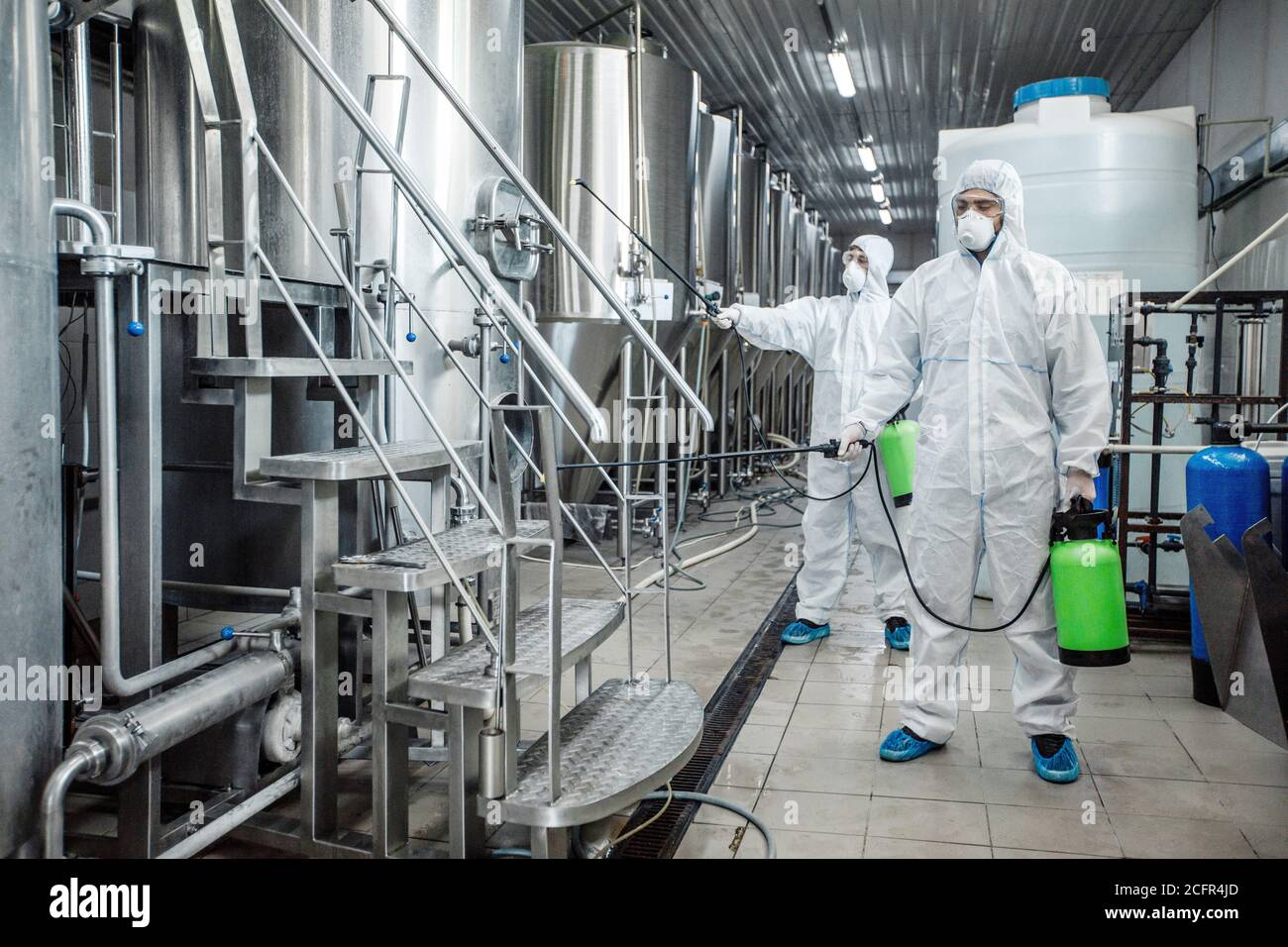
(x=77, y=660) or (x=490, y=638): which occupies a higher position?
(x=490, y=638)

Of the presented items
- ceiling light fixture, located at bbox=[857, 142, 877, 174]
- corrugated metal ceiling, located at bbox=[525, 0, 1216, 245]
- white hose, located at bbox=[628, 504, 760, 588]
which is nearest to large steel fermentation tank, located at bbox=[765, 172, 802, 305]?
corrugated metal ceiling, located at bbox=[525, 0, 1216, 245]

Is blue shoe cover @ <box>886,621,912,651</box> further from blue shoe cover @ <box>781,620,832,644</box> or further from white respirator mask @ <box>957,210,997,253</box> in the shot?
white respirator mask @ <box>957,210,997,253</box>

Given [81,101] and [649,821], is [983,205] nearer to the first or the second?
[649,821]

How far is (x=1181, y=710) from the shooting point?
3.25m

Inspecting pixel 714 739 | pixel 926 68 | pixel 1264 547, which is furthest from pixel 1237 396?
pixel 926 68

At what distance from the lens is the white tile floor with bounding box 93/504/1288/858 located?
2365 millimetres

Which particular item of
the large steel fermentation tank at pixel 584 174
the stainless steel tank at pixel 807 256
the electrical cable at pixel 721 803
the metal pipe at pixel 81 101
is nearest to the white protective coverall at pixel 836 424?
the large steel fermentation tank at pixel 584 174

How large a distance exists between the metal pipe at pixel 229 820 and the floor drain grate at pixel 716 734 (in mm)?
759

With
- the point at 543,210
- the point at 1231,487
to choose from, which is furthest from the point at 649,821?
the point at 1231,487

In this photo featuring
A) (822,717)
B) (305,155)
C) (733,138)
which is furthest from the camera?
(733,138)

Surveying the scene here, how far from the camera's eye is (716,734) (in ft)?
10.0

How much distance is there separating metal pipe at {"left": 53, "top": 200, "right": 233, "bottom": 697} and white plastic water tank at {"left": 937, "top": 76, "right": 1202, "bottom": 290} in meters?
3.79
